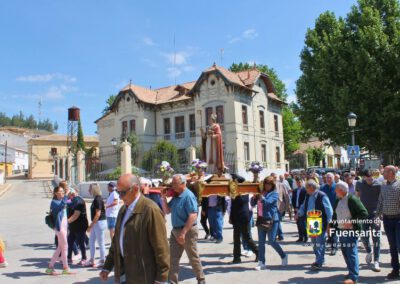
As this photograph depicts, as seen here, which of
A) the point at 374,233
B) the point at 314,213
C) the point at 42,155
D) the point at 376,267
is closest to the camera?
the point at 376,267

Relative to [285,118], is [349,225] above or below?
below

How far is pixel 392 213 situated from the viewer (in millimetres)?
7059

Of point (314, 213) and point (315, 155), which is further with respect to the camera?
point (315, 155)

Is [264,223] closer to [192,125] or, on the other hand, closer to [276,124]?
[192,125]

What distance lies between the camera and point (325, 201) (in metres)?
7.94

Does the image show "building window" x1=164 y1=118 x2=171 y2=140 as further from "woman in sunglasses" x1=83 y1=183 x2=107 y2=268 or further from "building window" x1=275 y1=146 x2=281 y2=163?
"woman in sunglasses" x1=83 y1=183 x2=107 y2=268

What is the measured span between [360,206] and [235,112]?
96.6 ft

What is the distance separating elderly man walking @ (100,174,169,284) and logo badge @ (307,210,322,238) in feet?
15.7

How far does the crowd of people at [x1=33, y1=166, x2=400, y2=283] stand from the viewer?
3.82 m

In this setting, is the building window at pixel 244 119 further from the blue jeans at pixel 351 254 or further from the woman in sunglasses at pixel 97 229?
the blue jeans at pixel 351 254

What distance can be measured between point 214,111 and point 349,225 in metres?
30.3

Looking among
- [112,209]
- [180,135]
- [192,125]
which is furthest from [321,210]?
[180,135]

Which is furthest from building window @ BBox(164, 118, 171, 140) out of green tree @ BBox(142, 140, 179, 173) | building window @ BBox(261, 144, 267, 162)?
building window @ BBox(261, 144, 267, 162)

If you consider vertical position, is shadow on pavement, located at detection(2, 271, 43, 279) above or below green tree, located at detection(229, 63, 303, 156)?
below
